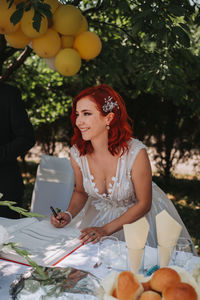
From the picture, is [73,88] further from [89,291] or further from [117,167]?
[89,291]

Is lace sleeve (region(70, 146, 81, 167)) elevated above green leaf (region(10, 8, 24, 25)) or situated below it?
below

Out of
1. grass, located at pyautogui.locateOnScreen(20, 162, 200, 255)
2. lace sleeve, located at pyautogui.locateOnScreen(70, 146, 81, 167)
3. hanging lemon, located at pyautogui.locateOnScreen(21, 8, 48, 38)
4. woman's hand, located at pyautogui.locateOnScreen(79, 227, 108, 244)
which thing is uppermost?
hanging lemon, located at pyautogui.locateOnScreen(21, 8, 48, 38)

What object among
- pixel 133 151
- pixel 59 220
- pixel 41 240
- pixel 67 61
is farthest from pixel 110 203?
pixel 67 61

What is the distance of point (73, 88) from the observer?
7.04 meters

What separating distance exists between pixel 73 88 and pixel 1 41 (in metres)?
3.93

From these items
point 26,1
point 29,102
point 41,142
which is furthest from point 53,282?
point 41,142

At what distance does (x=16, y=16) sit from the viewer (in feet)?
4.95

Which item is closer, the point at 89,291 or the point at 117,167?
the point at 89,291

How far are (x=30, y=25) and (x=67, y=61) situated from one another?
0.26m

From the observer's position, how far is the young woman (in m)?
2.31

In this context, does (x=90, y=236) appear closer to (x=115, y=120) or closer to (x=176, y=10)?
(x=115, y=120)

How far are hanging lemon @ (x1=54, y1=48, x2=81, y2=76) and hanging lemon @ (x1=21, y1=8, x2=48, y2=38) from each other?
6.5 inches

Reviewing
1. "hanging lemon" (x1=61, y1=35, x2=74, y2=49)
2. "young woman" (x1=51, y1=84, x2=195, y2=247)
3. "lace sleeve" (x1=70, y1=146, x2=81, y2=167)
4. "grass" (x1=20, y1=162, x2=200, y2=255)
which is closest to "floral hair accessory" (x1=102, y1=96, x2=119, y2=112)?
"young woman" (x1=51, y1=84, x2=195, y2=247)

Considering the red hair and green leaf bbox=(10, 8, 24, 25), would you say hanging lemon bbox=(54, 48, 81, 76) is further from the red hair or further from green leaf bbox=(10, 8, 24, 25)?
the red hair
